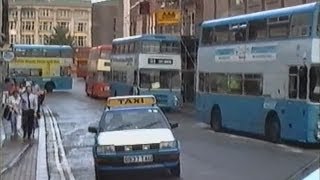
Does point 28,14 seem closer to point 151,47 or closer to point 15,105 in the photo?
point 151,47

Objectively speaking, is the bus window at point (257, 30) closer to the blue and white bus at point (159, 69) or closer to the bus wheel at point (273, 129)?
the bus wheel at point (273, 129)

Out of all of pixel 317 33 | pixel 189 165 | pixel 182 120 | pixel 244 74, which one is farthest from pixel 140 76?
pixel 189 165

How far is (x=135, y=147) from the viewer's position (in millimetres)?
15250

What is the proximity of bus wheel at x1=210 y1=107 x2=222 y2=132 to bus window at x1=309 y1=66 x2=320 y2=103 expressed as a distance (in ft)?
26.7

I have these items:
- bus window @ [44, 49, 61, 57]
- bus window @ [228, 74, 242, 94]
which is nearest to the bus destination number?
bus window @ [228, 74, 242, 94]

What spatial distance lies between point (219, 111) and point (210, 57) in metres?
2.29

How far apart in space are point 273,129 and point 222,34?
5.88 meters

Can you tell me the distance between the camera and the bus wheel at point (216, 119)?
30.1 meters

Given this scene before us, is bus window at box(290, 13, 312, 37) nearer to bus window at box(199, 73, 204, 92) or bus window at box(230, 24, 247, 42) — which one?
bus window at box(230, 24, 247, 42)

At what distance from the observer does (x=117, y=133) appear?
15977mm

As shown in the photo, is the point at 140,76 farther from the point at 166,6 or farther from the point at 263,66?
the point at 166,6

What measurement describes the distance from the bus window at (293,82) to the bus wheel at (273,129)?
1434mm

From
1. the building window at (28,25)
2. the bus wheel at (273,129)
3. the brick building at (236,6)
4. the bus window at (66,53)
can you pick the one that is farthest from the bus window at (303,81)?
the building window at (28,25)

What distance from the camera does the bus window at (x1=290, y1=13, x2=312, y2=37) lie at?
2250 centimetres
